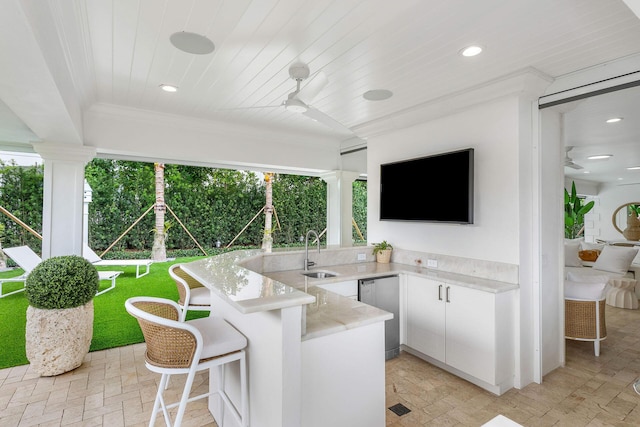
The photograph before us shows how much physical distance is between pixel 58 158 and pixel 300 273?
2.90 m

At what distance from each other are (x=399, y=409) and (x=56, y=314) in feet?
9.56

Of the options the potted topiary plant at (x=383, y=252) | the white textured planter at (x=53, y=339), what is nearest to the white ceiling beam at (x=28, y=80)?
the white textured planter at (x=53, y=339)

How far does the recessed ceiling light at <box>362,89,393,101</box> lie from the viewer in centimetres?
307

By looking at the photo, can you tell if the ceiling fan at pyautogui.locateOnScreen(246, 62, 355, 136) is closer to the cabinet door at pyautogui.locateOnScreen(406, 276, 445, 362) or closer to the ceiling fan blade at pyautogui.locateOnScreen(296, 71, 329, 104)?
the ceiling fan blade at pyautogui.locateOnScreen(296, 71, 329, 104)

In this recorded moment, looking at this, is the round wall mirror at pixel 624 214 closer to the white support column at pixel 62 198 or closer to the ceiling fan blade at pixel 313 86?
the ceiling fan blade at pixel 313 86

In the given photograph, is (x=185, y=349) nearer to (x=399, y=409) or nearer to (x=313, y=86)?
(x=399, y=409)

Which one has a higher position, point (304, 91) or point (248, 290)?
point (304, 91)

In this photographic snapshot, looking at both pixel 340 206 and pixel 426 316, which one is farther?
pixel 340 206

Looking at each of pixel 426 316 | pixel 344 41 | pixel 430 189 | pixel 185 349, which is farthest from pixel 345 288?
pixel 344 41

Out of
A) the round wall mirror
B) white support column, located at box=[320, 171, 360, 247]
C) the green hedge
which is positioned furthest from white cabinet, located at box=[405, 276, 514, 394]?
the round wall mirror

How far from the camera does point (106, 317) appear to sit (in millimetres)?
4297

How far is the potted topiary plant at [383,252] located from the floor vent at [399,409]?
166 cm

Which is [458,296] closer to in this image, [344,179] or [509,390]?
[509,390]

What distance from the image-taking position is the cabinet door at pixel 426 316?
2.94 metres
